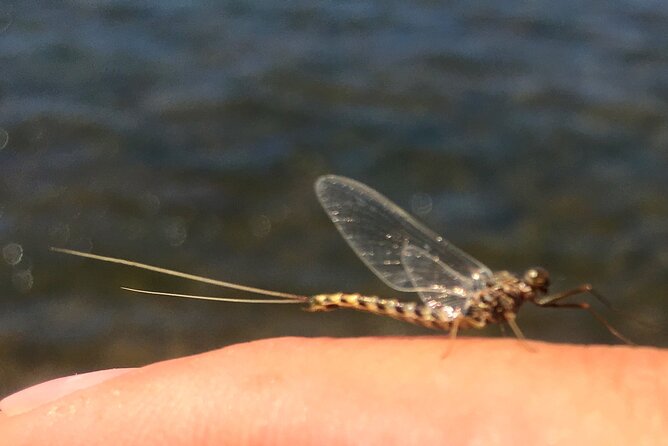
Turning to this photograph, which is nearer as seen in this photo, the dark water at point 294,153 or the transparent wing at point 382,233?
the transparent wing at point 382,233

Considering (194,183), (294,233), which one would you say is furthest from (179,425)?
(194,183)

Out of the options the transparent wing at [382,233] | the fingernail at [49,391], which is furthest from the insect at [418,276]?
the fingernail at [49,391]

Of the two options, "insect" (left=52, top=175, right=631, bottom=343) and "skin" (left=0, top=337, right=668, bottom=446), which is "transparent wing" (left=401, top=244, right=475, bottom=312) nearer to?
"insect" (left=52, top=175, right=631, bottom=343)

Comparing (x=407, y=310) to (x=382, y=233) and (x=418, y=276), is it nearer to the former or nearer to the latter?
(x=418, y=276)

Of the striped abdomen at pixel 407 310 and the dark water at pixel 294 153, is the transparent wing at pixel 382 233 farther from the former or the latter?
the dark water at pixel 294 153

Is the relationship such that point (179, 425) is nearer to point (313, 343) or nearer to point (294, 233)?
point (313, 343)

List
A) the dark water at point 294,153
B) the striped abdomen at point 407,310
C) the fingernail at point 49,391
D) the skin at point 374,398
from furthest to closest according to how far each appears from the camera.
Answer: the dark water at point 294,153 → the striped abdomen at point 407,310 → the fingernail at point 49,391 → the skin at point 374,398

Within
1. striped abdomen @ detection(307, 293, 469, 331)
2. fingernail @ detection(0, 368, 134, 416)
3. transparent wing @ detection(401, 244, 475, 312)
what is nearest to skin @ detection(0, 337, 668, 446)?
fingernail @ detection(0, 368, 134, 416)

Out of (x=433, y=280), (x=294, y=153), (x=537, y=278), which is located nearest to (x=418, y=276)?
(x=433, y=280)
